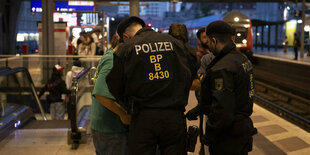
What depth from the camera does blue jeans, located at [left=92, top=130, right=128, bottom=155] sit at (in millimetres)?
3086

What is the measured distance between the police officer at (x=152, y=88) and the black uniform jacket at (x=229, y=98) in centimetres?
29

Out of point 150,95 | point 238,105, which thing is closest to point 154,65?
point 150,95

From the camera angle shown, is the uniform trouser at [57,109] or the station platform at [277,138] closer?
the station platform at [277,138]

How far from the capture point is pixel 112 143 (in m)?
3.09

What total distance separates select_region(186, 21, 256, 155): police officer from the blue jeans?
0.68 metres

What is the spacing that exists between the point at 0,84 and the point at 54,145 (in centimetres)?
277

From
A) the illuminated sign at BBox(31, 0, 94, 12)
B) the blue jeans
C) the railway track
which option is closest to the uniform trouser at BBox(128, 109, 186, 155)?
the blue jeans

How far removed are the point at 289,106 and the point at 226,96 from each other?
31.1 ft

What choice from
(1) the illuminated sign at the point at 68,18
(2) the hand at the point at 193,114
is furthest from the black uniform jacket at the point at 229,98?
(1) the illuminated sign at the point at 68,18

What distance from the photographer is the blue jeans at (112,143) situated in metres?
3.09

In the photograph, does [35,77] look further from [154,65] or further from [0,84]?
[154,65]

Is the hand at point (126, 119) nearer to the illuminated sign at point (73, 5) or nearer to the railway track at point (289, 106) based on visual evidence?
the railway track at point (289, 106)

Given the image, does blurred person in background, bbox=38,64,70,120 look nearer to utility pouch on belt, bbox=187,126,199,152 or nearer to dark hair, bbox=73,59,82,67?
dark hair, bbox=73,59,82,67

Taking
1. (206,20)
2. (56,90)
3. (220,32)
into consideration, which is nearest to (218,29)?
(220,32)
